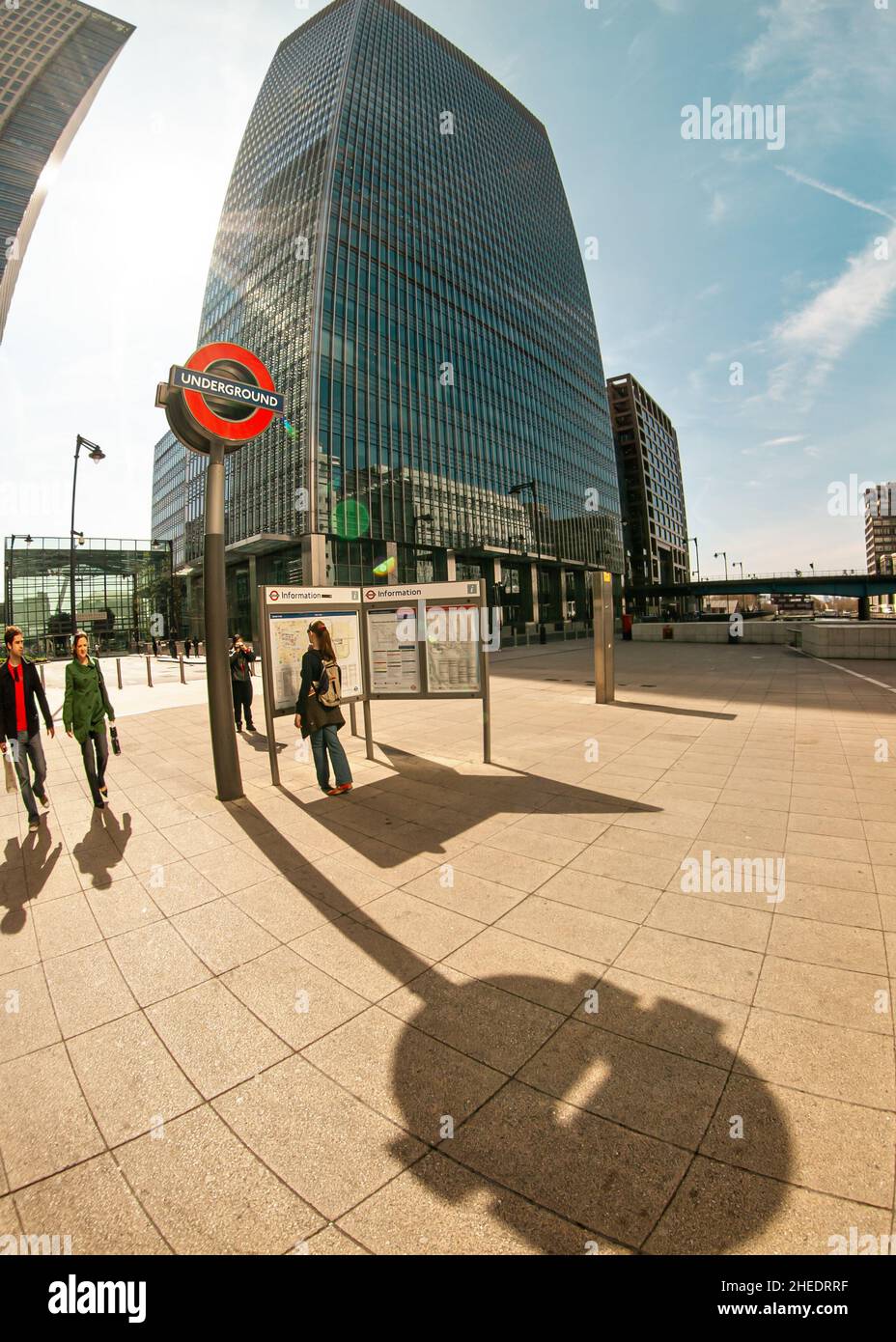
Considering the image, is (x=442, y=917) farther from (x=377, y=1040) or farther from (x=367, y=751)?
(x=367, y=751)

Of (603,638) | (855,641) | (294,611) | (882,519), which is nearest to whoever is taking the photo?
(294,611)

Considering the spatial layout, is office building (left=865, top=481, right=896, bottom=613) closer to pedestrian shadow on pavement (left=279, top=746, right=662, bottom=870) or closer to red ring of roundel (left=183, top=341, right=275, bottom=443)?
pedestrian shadow on pavement (left=279, top=746, right=662, bottom=870)

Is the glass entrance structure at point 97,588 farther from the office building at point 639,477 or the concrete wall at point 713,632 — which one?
the office building at point 639,477

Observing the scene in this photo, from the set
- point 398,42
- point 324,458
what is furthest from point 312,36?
point 324,458

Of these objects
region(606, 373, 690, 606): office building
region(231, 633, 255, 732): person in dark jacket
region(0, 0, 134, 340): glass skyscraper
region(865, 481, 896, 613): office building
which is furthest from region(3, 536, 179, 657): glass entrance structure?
region(865, 481, 896, 613): office building

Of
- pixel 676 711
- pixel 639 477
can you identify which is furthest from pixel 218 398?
pixel 639 477

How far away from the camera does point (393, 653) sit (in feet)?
25.0

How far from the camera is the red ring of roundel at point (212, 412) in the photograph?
6137 millimetres

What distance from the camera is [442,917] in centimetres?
360

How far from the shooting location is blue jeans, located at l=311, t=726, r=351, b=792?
6.27 metres

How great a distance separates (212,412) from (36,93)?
13322 centimetres

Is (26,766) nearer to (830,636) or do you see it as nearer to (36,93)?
(830,636)

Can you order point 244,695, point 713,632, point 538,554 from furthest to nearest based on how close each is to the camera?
1. point 538,554
2. point 713,632
3. point 244,695
